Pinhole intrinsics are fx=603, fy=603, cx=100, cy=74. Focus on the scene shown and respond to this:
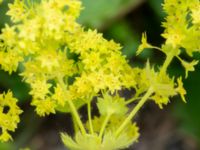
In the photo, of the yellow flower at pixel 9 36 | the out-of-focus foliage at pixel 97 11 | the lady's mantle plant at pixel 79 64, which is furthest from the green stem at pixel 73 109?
the out-of-focus foliage at pixel 97 11

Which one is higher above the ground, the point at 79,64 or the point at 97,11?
the point at 97,11

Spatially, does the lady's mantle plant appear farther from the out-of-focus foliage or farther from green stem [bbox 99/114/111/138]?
the out-of-focus foliage

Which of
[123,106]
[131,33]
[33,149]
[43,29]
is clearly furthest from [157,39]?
[43,29]

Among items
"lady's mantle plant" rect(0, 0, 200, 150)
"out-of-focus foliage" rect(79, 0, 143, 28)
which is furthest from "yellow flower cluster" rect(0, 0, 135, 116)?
"out-of-focus foliage" rect(79, 0, 143, 28)

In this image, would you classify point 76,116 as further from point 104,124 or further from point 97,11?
point 97,11

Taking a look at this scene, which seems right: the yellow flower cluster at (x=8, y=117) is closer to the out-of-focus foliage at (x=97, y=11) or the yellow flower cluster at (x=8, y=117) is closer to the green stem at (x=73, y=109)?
the green stem at (x=73, y=109)

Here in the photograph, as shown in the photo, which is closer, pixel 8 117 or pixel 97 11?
pixel 8 117

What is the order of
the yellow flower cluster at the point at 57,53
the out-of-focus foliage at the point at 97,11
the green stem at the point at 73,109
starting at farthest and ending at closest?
the out-of-focus foliage at the point at 97,11 → the green stem at the point at 73,109 → the yellow flower cluster at the point at 57,53

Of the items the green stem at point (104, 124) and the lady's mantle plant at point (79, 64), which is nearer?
the lady's mantle plant at point (79, 64)

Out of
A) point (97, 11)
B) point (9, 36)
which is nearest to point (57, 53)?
point (9, 36)

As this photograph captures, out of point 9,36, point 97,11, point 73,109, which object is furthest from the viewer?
point 97,11
